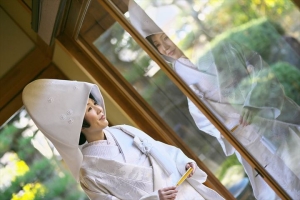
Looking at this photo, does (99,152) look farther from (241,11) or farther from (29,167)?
(29,167)

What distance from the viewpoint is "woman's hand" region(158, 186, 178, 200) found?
1.88 m

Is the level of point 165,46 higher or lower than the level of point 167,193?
higher

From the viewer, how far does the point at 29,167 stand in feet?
9.94

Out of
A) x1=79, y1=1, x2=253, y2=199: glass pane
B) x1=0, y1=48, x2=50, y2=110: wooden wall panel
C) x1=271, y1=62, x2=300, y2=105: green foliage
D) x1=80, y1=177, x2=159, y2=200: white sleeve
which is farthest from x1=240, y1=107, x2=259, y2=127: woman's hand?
x1=0, y1=48, x2=50, y2=110: wooden wall panel

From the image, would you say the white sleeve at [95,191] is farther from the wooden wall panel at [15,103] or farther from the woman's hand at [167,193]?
the wooden wall panel at [15,103]

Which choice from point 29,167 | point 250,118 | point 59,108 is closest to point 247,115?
point 250,118

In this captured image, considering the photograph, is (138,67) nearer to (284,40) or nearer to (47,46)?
(47,46)

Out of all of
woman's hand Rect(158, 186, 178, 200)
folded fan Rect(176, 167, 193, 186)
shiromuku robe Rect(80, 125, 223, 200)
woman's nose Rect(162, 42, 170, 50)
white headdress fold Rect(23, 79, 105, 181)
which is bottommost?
folded fan Rect(176, 167, 193, 186)

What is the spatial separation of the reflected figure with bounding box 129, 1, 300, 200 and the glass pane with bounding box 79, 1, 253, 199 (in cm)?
31

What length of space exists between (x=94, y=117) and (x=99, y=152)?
0.14 metres

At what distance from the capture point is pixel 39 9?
2678 millimetres

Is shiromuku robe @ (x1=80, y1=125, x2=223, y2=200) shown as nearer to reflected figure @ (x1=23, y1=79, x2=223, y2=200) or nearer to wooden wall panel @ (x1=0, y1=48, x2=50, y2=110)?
reflected figure @ (x1=23, y1=79, x2=223, y2=200)

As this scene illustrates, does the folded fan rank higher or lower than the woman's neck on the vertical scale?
lower

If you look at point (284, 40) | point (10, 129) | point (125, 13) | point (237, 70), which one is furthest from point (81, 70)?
point (284, 40)
